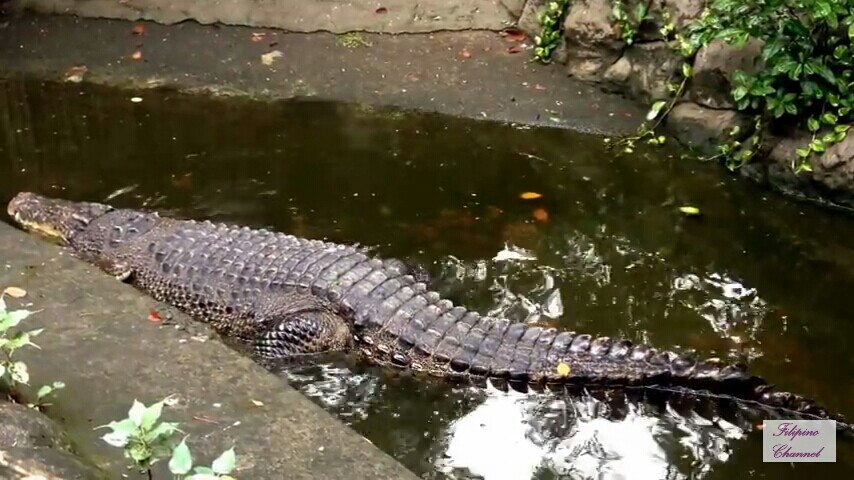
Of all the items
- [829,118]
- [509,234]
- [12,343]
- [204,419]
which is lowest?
[509,234]

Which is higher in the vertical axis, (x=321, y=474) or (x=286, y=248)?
(x=321, y=474)

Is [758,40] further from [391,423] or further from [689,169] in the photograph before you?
[391,423]

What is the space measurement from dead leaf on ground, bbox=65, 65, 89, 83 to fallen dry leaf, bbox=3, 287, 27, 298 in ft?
13.3

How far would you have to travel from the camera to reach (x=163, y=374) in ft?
10.2

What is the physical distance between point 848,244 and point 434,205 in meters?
2.44

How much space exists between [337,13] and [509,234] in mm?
3726

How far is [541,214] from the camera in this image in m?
5.25

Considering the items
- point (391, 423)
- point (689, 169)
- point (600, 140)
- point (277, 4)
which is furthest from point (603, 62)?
point (391, 423)

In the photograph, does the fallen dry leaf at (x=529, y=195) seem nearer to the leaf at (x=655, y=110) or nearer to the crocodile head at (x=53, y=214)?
the leaf at (x=655, y=110)

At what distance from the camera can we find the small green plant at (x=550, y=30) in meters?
7.12

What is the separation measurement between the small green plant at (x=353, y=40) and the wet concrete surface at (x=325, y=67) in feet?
0.09

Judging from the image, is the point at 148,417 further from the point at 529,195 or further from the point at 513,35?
the point at 513,35

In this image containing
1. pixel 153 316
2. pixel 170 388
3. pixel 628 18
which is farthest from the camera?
pixel 628 18

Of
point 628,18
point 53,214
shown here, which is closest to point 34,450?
point 53,214
